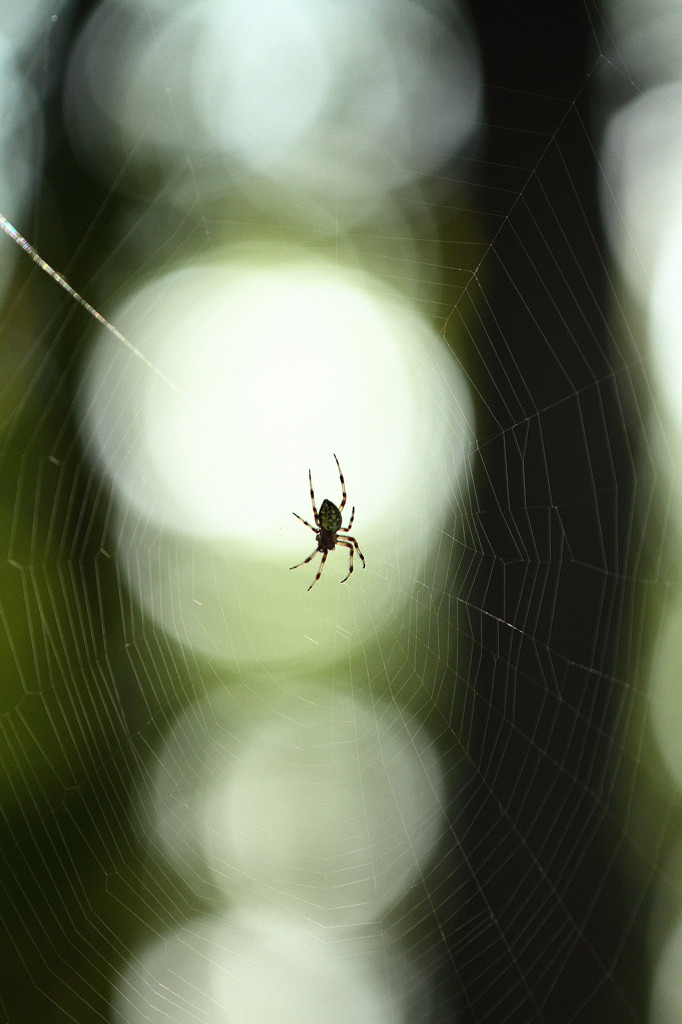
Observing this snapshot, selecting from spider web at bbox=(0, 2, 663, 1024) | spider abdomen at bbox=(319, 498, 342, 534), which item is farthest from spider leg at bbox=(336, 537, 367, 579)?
spider web at bbox=(0, 2, 663, 1024)

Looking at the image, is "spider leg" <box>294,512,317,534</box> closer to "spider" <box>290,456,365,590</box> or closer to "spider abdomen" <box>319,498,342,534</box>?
"spider" <box>290,456,365,590</box>

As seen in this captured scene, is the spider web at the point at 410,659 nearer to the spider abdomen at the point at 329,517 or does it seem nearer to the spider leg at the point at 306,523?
the spider abdomen at the point at 329,517

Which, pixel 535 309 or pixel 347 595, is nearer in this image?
pixel 535 309

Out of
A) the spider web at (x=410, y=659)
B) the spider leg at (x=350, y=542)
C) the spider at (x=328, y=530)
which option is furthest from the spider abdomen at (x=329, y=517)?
the spider web at (x=410, y=659)

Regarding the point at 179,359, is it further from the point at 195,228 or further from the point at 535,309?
the point at 535,309

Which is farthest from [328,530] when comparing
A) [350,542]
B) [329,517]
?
[350,542]

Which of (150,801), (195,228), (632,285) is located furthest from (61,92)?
(150,801)

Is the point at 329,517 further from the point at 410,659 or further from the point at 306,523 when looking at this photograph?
the point at 410,659
